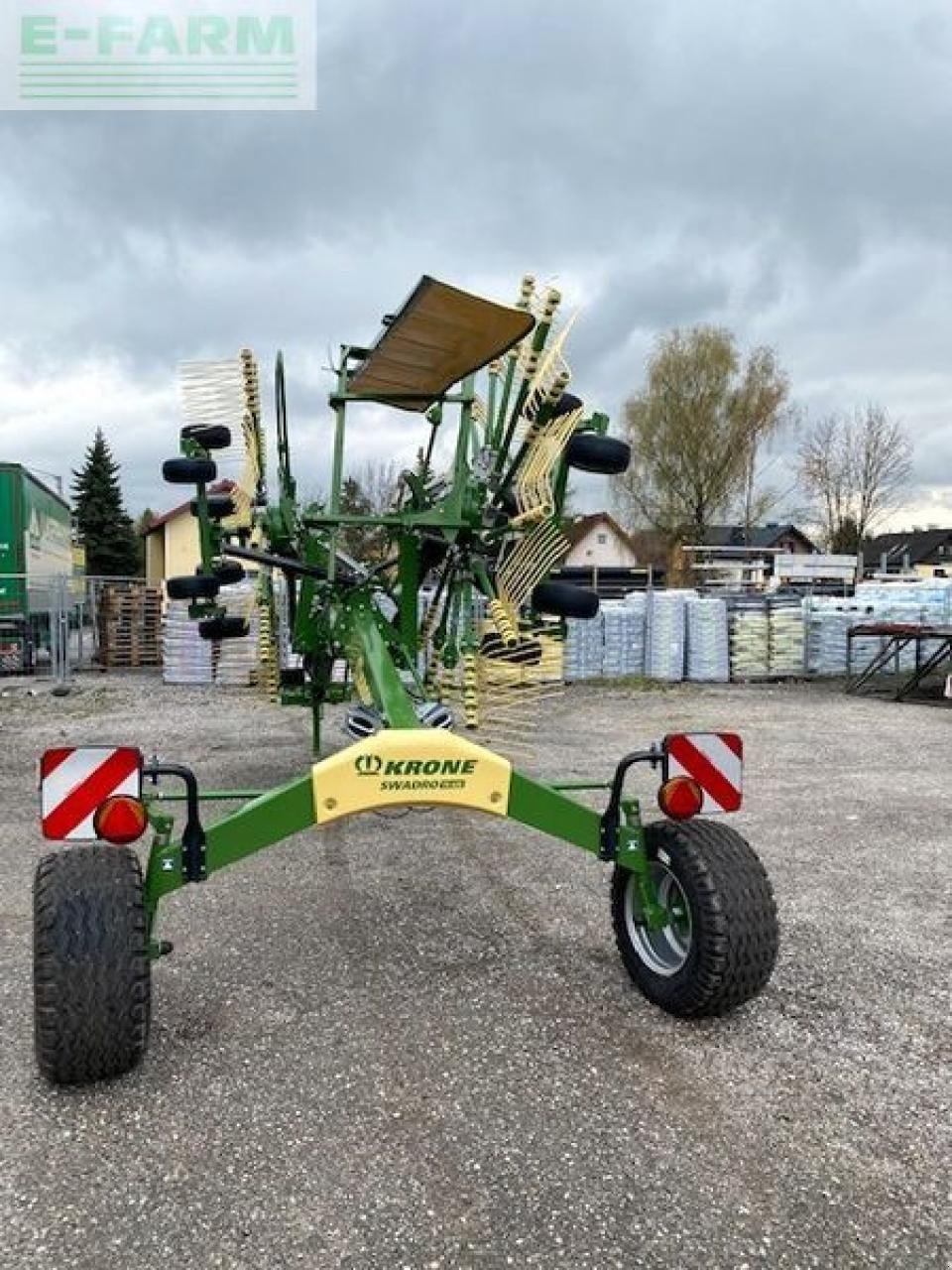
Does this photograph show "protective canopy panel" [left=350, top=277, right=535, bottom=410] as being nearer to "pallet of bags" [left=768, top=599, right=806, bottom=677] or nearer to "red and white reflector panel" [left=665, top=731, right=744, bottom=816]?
"red and white reflector panel" [left=665, top=731, right=744, bottom=816]

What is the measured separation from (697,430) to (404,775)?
129ft

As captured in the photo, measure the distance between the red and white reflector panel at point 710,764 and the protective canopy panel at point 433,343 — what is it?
5.58ft

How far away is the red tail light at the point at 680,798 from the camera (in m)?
3.62

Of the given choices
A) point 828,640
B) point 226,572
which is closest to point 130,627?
point 828,640

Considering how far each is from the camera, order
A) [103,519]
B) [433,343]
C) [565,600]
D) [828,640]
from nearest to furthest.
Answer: [433,343] < [565,600] < [828,640] < [103,519]

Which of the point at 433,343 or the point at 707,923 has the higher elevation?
the point at 433,343

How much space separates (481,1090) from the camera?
312 centimetres

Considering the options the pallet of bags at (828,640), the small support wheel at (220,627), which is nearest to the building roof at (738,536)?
the pallet of bags at (828,640)

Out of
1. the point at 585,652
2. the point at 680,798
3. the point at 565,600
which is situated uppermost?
the point at 565,600

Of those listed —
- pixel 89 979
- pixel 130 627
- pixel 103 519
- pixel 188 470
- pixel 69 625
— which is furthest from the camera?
pixel 103 519

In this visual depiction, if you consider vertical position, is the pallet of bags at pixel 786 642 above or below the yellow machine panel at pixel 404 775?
below

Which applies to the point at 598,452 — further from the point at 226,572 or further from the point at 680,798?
the point at 226,572

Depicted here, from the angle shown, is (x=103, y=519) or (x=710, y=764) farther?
(x=103, y=519)

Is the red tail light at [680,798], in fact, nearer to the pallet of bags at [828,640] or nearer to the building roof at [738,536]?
the pallet of bags at [828,640]
